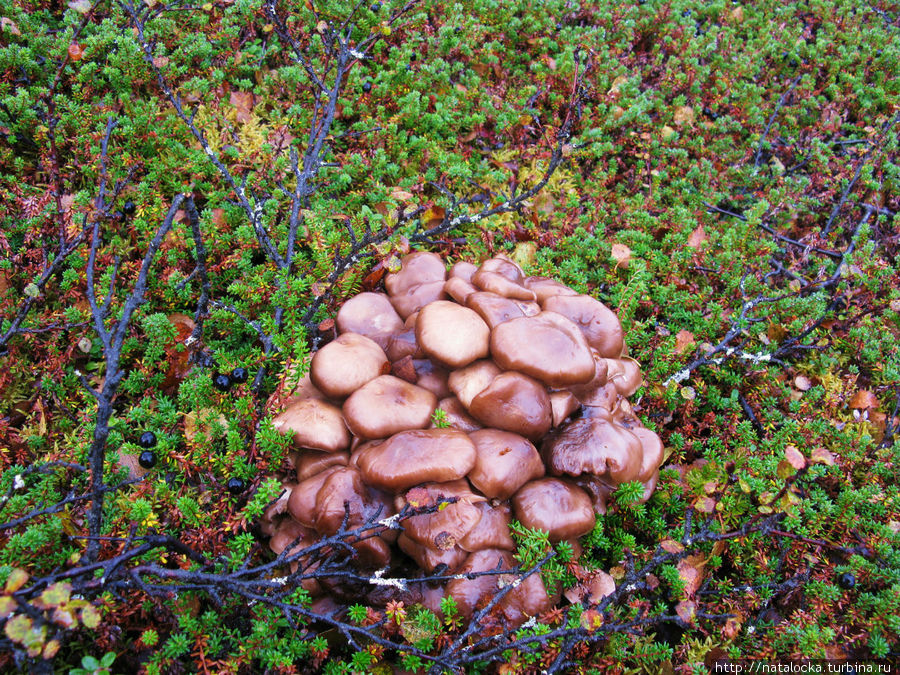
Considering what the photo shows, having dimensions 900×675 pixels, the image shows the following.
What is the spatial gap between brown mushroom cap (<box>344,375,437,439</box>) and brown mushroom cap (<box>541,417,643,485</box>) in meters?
0.72

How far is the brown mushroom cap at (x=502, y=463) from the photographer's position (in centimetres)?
279

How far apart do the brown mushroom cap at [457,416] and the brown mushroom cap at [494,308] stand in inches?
18.9

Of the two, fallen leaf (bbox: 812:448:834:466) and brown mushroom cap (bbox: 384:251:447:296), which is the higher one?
brown mushroom cap (bbox: 384:251:447:296)

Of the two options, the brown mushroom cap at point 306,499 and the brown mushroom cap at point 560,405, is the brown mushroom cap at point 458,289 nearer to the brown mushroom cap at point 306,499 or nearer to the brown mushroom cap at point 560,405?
the brown mushroom cap at point 560,405

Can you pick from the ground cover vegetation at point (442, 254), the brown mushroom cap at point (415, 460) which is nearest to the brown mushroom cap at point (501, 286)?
the ground cover vegetation at point (442, 254)

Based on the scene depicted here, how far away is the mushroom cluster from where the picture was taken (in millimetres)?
2688

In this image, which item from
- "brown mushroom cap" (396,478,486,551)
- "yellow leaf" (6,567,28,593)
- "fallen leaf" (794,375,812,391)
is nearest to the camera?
"yellow leaf" (6,567,28,593)

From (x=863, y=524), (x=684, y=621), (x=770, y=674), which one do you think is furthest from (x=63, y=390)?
(x=863, y=524)

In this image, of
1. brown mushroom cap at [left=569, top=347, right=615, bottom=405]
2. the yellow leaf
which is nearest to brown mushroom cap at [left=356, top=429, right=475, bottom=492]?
brown mushroom cap at [left=569, top=347, right=615, bottom=405]

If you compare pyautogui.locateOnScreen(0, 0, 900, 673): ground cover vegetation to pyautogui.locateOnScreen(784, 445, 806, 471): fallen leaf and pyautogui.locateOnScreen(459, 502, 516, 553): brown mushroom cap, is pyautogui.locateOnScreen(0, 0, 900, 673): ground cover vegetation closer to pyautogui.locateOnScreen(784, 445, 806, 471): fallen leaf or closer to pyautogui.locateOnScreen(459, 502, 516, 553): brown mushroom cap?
pyautogui.locateOnScreen(784, 445, 806, 471): fallen leaf

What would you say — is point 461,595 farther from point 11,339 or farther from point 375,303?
point 11,339

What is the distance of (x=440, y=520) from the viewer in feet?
8.66

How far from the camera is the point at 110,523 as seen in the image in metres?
2.84

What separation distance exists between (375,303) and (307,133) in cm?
234
